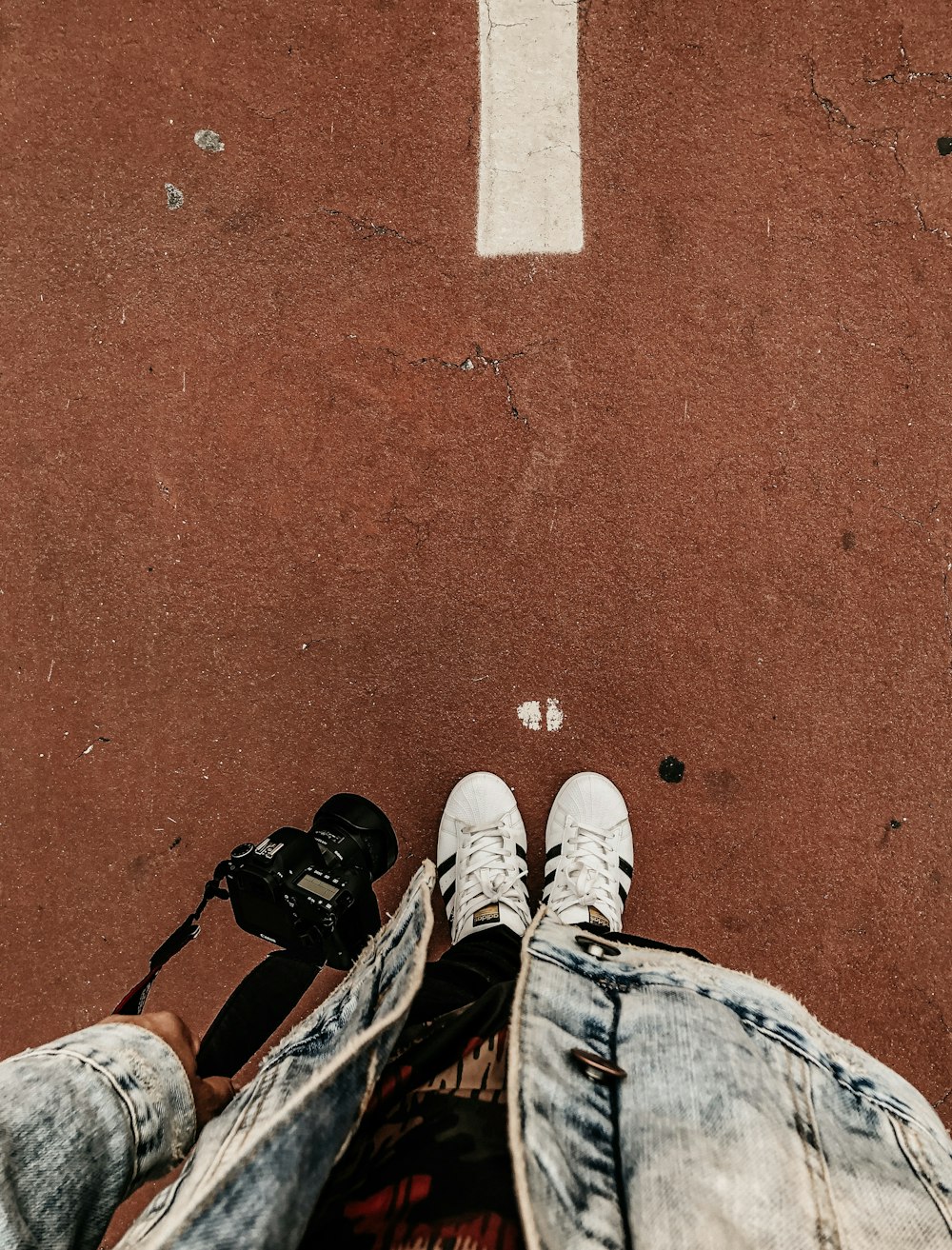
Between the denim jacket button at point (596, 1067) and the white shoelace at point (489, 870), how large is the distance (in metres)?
0.99

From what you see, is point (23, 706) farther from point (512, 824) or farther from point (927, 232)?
point (927, 232)

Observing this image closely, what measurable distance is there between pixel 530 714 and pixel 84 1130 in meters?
1.26

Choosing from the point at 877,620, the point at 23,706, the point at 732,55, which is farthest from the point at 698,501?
the point at 23,706

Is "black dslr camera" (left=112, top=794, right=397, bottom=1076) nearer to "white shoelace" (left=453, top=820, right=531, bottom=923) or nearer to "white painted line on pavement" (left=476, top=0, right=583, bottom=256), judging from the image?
"white shoelace" (left=453, top=820, right=531, bottom=923)

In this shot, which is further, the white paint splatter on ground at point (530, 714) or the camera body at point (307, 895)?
the white paint splatter on ground at point (530, 714)

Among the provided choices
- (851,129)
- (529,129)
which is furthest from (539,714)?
(851,129)

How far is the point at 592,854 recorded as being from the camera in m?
1.94

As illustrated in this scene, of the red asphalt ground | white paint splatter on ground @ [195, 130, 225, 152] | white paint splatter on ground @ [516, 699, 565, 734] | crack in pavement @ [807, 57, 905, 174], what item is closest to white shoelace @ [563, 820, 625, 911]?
the red asphalt ground

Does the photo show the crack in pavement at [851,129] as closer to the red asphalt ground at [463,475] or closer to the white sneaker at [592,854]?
the red asphalt ground at [463,475]

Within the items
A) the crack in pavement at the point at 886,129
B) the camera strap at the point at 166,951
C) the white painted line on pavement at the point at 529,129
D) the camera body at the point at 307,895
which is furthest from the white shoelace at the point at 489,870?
the crack in pavement at the point at 886,129

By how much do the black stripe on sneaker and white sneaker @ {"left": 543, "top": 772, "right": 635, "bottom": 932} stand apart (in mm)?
256

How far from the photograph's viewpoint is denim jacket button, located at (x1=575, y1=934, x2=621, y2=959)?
1137mm

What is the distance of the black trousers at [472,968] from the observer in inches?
51.7

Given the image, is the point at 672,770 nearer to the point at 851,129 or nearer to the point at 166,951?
the point at 166,951
